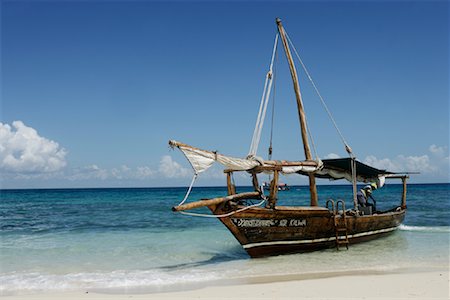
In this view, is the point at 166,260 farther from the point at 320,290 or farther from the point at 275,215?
the point at 320,290

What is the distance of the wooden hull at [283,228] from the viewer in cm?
1167

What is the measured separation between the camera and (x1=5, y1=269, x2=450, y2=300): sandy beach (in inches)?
305

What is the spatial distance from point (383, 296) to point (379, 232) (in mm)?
8687

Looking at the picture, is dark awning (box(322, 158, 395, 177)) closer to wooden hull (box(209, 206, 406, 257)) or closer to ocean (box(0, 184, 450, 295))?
wooden hull (box(209, 206, 406, 257))

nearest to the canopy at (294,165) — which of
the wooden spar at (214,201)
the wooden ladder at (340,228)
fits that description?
the wooden spar at (214,201)

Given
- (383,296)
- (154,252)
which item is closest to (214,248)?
(154,252)

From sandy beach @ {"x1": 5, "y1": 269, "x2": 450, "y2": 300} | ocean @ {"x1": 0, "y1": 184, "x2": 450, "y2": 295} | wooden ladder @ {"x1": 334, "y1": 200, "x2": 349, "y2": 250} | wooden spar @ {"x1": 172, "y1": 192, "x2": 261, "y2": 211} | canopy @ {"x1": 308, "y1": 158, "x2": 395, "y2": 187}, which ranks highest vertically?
canopy @ {"x1": 308, "y1": 158, "x2": 395, "y2": 187}

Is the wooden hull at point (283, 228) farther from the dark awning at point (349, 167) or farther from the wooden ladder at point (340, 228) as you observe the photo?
the dark awning at point (349, 167)

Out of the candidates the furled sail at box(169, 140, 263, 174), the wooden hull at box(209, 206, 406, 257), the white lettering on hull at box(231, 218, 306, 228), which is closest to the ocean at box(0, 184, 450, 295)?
the wooden hull at box(209, 206, 406, 257)

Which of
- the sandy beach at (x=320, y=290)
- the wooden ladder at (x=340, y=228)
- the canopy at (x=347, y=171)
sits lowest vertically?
the sandy beach at (x=320, y=290)

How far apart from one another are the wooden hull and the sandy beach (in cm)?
232

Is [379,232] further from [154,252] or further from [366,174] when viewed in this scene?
[154,252]

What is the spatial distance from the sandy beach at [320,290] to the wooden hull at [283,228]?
2.32 metres

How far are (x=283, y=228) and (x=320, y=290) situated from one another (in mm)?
4040
